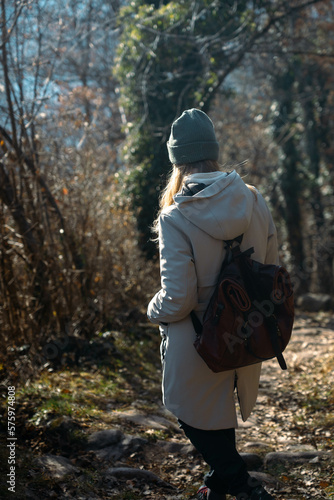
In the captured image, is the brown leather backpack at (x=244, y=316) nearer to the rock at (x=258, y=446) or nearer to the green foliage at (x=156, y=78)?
the rock at (x=258, y=446)

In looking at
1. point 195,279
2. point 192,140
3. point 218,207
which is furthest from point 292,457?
point 192,140

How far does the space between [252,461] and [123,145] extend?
8227mm

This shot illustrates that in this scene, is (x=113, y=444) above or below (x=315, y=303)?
above

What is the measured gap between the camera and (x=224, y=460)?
263cm

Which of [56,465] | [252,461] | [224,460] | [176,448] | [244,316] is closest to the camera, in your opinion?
[244,316]

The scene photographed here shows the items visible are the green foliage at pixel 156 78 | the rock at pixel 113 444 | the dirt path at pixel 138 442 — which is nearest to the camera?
the dirt path at pixel 138 442

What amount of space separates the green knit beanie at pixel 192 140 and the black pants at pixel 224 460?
4.52 ft

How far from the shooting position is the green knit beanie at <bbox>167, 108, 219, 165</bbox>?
A: 276 centimetres

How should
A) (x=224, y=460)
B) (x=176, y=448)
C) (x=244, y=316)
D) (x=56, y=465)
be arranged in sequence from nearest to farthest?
(x=244, y=316), (x=224, y=460), (x=56, y=465), (x=176, y=448)

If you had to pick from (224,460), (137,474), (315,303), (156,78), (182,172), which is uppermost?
(156,78)

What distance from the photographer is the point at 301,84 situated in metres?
15.4

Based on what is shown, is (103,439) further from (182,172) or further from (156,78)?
(156,78)

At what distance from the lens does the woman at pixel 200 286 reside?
2.56 meters

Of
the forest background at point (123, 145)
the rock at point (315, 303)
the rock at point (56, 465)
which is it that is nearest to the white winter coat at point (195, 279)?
the forest background at point (123, 145)
